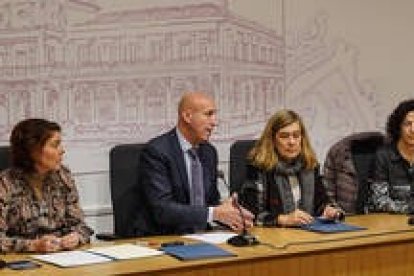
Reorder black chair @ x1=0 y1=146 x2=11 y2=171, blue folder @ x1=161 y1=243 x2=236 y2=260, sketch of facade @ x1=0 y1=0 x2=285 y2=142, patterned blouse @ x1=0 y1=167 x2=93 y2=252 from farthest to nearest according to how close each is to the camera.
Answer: sketch of facade @ x1=0 y1=0 x2=285 y2=142, black chair @ x1=0 y1=146 x2=11 y2=171, patterned blouse @ x1=0 y1=167 x2=93 y2=252, blue folder @ x1=161 y1=243 x2=236 y2=260

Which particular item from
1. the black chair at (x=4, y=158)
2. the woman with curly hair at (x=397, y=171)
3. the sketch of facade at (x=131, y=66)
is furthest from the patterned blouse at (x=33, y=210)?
the woman with curly hair at (x=397, y=171)

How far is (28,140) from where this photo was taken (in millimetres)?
3568

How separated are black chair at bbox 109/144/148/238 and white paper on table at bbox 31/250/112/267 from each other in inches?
29.3

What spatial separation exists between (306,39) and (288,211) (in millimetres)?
1455

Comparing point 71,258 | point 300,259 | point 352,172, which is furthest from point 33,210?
point 352,172

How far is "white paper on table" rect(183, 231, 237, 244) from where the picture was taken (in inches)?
140

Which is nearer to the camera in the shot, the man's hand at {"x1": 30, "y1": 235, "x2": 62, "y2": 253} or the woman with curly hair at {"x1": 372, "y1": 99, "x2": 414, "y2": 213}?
the man's hand at {"x1": 30, "y1": 235, "x2": 62, "y2": 253}

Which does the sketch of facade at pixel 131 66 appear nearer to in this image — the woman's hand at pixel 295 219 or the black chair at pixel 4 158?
the black chair at pixel 4 158

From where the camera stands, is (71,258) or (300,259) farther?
(300,259)

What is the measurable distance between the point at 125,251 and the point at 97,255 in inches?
4.9

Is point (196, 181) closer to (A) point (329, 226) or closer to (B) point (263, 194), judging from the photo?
(B) point (263, 194)

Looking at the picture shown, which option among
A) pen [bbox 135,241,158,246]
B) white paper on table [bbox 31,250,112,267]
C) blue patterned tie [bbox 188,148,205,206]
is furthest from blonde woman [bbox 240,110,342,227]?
white paper on table [bbox 31,250,112,267]

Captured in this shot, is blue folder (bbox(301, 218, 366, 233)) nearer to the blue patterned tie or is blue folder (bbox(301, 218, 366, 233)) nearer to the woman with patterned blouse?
the blue patterned tie

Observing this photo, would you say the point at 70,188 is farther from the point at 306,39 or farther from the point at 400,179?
the point at 306,39
